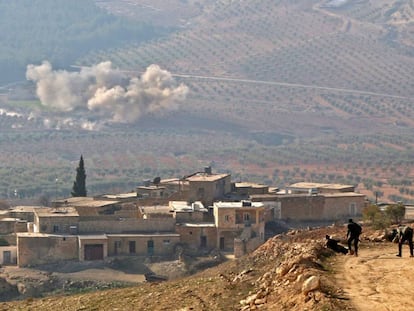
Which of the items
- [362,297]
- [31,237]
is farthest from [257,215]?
[362,297]

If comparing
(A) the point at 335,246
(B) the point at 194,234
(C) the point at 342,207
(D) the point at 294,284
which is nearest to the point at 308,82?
(C) the point at 342,207

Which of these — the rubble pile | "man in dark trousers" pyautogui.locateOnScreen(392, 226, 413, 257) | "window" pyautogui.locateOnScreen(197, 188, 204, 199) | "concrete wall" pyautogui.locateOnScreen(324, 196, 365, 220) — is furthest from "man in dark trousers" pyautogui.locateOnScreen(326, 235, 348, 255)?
"window" pyautogui.locateOnScreen(197, 188, 204, 199)

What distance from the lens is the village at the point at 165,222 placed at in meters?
43.2

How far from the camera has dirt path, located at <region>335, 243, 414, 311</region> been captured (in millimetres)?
16828

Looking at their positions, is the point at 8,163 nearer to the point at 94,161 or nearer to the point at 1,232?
the point at 94,161

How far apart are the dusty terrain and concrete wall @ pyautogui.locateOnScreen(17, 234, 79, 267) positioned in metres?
20.0

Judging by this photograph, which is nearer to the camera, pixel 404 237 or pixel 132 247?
pixel 404 237

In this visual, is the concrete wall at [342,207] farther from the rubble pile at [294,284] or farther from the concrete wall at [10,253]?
the rubble pile at [294,284]

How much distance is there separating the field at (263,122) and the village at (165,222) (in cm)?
3140

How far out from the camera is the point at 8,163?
4370 inches

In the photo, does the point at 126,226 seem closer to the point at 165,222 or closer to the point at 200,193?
the point at 165,222

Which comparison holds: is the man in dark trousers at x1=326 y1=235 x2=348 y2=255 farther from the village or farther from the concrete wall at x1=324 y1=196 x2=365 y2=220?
the concrete wall at x1=324 y1=196 x2=365 y2=220

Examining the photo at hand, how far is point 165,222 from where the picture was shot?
44.6m

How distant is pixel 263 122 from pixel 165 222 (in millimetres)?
100278
